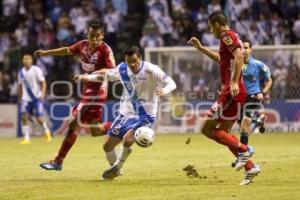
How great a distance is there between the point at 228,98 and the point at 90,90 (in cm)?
278

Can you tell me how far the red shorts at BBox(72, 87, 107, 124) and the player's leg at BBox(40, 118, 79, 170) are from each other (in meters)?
0.16

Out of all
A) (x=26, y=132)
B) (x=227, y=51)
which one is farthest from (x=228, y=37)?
(x=26, y=132)

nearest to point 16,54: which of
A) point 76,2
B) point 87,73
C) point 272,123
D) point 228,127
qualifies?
point 76,2

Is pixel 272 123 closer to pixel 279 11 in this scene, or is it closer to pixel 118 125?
pixel 279 11

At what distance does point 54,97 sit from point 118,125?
44.1 feet

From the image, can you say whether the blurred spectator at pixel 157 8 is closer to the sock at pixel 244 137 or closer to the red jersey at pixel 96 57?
the sock at pixel 244 137

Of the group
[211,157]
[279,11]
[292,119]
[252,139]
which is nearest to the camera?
[211,157]

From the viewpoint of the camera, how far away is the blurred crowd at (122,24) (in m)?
26.6

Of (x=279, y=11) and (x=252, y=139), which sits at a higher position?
(x=279, y=11)

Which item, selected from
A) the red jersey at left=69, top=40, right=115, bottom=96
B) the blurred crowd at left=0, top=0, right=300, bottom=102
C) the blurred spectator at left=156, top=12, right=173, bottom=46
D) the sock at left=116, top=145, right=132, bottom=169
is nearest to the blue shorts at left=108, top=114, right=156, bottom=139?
the sock at left=116, top=145, right=132, bottom=169

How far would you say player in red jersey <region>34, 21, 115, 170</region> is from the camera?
13.3 metres

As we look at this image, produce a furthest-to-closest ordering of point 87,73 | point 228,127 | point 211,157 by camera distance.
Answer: point 211,157 → point 87,73 → point 228,127

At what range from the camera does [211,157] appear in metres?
16.5

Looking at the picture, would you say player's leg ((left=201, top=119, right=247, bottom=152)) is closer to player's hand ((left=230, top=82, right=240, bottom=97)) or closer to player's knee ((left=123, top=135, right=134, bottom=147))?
player's hand ((left=230, top=82, right=240, bottom=97))
